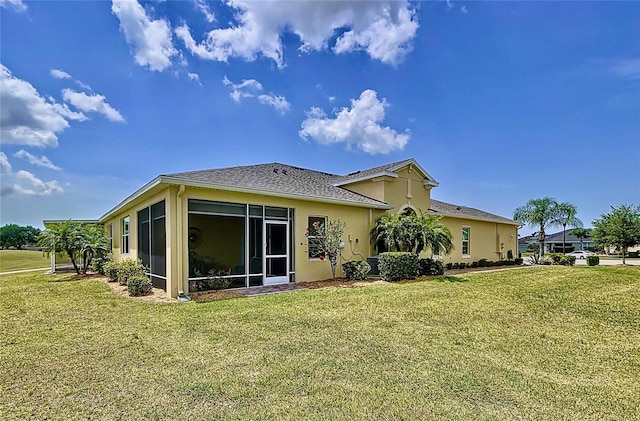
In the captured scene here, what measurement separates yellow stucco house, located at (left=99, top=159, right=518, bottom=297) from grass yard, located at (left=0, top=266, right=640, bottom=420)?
2711 millimetres

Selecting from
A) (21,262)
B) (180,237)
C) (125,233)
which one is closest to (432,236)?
(180,237)

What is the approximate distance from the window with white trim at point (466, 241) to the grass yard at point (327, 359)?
40.7 ft

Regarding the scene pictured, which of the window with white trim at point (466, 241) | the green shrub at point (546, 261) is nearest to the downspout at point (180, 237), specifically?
the window with white trim at point (466, 241)

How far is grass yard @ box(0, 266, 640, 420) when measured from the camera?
3430 mm

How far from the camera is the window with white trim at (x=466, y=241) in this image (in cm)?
2122

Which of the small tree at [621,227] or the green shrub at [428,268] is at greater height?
the small tree at [621,227]

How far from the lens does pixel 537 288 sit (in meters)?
10.2

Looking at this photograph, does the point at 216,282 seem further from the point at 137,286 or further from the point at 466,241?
the point at 466,241

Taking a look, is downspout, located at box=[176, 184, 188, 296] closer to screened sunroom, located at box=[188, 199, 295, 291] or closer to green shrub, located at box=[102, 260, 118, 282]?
screened sunroom, located at box=[188, 199, 295, 291]

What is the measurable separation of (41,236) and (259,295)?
13564mm

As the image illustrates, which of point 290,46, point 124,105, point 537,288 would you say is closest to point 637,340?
point 537,288

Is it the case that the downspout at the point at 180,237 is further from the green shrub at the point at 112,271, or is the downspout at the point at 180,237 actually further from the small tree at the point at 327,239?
the green shrub at the point at 112,271

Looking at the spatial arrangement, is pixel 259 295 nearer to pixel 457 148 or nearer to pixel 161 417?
pixel 161 417

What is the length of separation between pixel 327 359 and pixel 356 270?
8.20 meters
